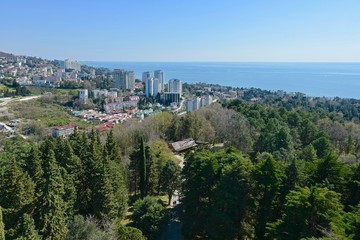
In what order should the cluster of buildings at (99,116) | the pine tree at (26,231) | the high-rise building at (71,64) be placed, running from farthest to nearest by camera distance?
the high-rise building at (71,64)
the cluster of buildings at (99,116)
the pine tree at (26,231)

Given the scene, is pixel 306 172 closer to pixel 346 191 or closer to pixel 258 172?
pixel 346 191

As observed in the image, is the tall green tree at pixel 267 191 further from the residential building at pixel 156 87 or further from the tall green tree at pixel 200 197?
→ the residential building at pixel 156 87

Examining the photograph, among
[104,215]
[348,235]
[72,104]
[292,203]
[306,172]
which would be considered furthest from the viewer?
[72,104]

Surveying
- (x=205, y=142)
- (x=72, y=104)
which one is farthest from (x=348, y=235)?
(x=72, y=104)

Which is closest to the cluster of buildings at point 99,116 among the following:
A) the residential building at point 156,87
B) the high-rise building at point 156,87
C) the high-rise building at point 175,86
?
the residential building at point 156,87

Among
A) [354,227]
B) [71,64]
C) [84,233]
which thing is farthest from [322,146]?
[71,64]
